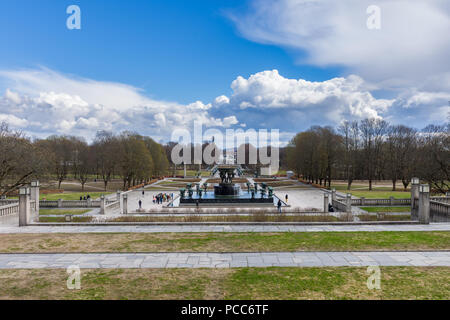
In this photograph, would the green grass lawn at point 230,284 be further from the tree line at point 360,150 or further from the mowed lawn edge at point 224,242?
the tree line at point 360,150

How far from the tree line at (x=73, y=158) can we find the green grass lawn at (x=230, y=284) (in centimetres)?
3070

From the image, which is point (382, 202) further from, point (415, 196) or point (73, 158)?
point (73, 158)

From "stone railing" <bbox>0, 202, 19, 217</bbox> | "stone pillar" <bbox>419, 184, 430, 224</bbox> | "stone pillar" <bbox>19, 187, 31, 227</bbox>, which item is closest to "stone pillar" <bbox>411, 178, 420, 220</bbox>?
"stone pillar" <bbox>419, 184, 430, 224</bbox>

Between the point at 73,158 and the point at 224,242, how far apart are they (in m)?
60.7

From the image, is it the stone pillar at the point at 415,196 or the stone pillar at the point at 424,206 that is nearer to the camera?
the stone pillar at the point at 424,206

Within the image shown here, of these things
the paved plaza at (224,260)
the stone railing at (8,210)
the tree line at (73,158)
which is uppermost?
the tree line at (73,158)

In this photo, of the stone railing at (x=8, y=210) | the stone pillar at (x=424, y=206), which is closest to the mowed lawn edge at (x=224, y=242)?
the stone pillar at (x=424, y=206)

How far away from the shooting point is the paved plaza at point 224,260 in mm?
11531

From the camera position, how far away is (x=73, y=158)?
214ft

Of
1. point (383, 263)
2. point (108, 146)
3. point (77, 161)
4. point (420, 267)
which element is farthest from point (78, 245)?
point (77, 161)

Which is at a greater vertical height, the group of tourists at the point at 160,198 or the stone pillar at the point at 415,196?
the stone pillar at the point at 415,196

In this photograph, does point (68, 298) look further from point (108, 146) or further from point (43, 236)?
point (108, 146)

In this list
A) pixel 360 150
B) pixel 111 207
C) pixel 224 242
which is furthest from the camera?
pixel 360 150

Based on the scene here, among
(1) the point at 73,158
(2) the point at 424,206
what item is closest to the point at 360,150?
(2) the point at 424,206
